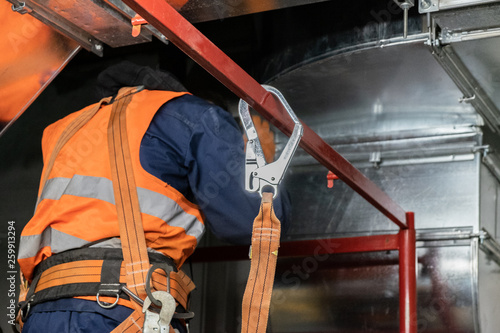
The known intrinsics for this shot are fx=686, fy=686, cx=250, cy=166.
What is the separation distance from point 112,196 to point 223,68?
729 mm

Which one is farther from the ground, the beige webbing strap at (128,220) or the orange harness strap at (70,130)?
the orange harness strap at (70,130)

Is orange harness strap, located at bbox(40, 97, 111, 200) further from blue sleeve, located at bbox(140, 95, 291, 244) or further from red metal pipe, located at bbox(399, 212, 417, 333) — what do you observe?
red metal pipe, located at bbox(399, 212, 417, 333)

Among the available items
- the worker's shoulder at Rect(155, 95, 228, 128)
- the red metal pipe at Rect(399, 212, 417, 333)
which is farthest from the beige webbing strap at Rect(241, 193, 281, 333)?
the red metal pipe at Rect(399, 212, 417, 333)

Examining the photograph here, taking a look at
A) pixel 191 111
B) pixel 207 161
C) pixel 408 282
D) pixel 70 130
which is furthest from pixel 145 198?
pixel 408 282

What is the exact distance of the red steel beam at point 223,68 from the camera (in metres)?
1.64

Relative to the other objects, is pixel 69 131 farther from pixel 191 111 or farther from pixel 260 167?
pixel 260 167

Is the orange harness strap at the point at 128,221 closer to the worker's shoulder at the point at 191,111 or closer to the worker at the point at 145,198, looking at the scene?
the worker at the point at 145,198

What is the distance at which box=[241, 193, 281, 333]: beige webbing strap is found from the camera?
1.86 metres

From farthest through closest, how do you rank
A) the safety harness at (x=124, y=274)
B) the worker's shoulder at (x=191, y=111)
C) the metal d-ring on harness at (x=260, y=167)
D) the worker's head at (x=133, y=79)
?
1. the worker's head at (x=133, y=79)
2. the worker's shoulder at (x=191, y=111)
3. the safety harness at (x=124, y=274)
4. the metal d-ring on harness at (x=260, y=167)

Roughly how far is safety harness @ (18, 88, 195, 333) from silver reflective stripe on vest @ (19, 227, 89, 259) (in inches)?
1.0

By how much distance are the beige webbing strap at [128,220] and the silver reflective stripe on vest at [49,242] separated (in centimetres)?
16

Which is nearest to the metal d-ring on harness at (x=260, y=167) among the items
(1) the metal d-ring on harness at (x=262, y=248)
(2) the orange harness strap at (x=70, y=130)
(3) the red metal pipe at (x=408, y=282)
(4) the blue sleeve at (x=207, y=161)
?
(1) the metal d-ring on harness at (x=262, y=248)

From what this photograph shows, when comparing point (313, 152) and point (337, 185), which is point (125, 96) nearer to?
point (313, 152)

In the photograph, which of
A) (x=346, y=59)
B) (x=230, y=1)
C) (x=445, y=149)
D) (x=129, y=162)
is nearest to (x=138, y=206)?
(x=129, y=162)
